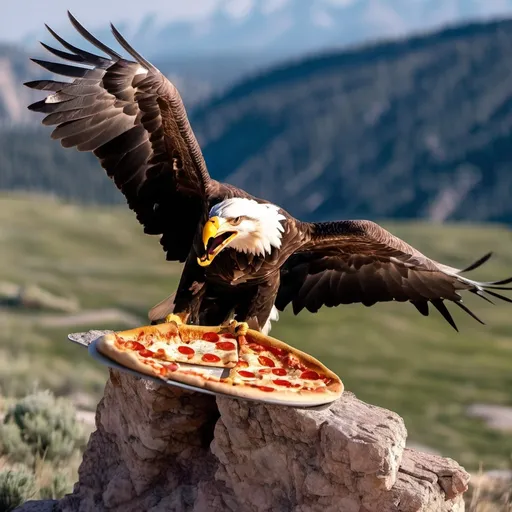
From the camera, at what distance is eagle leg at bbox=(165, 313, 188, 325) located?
551 cm

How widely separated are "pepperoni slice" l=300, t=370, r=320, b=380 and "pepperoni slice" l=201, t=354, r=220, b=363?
0.48m

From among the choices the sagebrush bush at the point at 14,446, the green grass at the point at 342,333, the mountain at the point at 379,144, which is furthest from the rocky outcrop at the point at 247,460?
the mountain at the point at 379,144

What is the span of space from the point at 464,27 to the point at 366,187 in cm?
3913

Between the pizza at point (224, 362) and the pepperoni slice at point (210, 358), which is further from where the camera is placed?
the pepperoni slice at point (210, 358)

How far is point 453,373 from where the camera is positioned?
1000 inches

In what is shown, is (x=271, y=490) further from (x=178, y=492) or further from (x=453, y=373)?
(x=453, y=373)

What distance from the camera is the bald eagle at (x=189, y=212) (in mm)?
5582

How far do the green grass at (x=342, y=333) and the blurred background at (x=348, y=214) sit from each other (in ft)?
0.31

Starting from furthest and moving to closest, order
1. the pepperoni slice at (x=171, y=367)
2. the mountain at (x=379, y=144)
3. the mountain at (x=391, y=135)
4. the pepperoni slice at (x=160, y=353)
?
1. the mountain at (x=379, y=144)
2. the mountain at (x=391, y=135)
3. the pepperoni slice at (x=160, y=353)
4. the pepperoni slice at (x=171, y=367)

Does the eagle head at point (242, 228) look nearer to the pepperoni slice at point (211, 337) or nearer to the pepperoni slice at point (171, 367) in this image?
the pepperoni slice at point (211, 337)

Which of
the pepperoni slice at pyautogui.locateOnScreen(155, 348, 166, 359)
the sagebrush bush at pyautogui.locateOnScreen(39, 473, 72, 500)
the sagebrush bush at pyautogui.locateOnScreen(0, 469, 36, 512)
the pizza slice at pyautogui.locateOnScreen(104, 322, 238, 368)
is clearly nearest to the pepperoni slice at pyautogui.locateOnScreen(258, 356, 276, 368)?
the pizza slice at pyautogui.locateOnScreen(104, 322, 238, 368)

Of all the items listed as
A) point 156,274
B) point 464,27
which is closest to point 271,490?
point 156,274

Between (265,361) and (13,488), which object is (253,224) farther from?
(13,488)

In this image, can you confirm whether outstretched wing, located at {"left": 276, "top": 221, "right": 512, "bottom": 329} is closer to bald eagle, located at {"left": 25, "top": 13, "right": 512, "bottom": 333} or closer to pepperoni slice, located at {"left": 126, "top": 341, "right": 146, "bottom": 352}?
bald eagle, located at {"left": 25, "top": 13, "right": 512, "bottom": 333}
